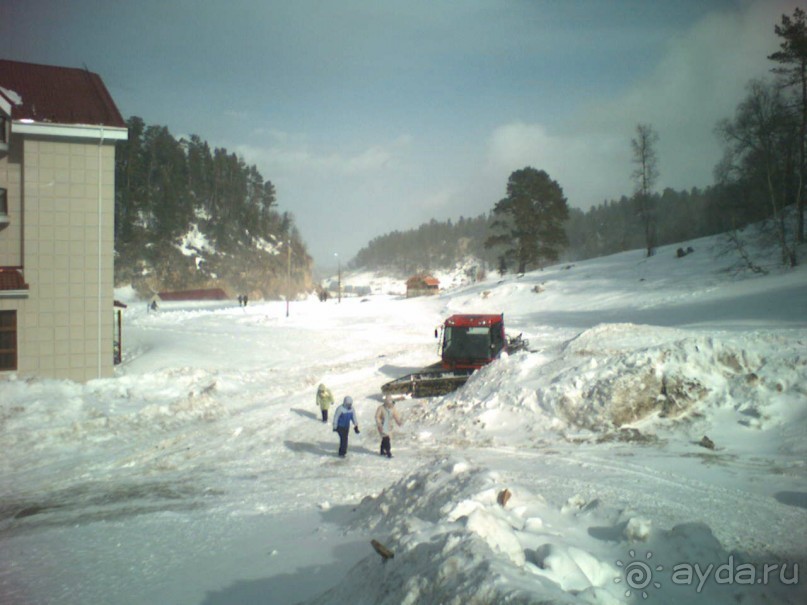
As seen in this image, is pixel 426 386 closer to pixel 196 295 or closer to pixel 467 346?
pixel 467 346

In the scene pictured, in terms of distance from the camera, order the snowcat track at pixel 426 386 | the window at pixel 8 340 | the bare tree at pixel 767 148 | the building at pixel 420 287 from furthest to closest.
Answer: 1. the building at pixel 420 287
2. the bare tree at pixel 767 148
3. the window at pixel 8 340
4. the snowcat track at pixel 426 386

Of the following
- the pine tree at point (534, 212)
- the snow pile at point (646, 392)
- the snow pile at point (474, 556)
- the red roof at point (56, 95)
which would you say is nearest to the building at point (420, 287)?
the pine tree at point (534, 212)

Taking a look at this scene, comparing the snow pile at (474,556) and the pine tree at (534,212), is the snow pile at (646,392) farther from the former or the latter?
the pine tree at (534,212)

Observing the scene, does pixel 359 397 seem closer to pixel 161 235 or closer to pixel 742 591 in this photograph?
pixel 742 591

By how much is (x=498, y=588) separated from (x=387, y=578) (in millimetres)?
1231

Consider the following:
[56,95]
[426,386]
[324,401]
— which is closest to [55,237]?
[56,95]

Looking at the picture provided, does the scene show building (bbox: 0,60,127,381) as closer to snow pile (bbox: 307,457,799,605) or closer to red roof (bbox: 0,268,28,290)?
red roof (bbox: 0,268,28,290)

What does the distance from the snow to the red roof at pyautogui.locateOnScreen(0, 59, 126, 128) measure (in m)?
9.35

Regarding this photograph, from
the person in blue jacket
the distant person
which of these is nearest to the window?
the distant person

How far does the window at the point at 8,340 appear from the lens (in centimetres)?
1864

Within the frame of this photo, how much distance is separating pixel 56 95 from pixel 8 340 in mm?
9506

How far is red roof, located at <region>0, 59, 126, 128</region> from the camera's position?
19594 mm

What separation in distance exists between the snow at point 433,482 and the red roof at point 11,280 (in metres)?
3.07

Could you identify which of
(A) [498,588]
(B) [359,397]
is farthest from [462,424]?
(A) [498,588]
